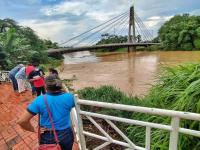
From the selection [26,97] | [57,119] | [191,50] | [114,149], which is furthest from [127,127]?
[191,50]

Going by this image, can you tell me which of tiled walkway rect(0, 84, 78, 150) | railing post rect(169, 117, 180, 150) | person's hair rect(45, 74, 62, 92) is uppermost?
person's hair rect(45, 74, 62, 92)

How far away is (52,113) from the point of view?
2.55 m

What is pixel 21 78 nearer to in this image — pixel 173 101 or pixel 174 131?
pixel 173 101

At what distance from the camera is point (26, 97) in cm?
783

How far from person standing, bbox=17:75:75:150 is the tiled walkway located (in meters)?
1.18

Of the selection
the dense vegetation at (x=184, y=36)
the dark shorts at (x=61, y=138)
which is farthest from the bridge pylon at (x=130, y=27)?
the dark shorts at (x=61, y=138)

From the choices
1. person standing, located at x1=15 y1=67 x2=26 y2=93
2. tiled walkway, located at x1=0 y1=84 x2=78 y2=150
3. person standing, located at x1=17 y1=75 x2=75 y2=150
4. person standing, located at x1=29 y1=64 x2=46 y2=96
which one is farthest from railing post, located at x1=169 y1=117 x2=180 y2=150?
person standing, located at x1=15 y1=67 x2=26 y2=93

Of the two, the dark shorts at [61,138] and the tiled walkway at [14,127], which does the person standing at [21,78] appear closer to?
the tiled walkway at [14,127]

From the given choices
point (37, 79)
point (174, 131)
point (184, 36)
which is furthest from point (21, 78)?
point (184, 36)

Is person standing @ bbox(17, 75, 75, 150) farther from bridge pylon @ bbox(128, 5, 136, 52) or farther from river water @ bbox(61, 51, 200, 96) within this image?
bridge pylon @ bbox(128, 5, 136, 52)

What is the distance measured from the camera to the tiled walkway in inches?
167

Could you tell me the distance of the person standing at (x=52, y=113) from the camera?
250 centimetres

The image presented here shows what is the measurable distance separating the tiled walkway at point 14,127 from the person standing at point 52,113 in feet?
3.88

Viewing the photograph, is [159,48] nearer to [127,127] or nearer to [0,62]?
[0,62]
